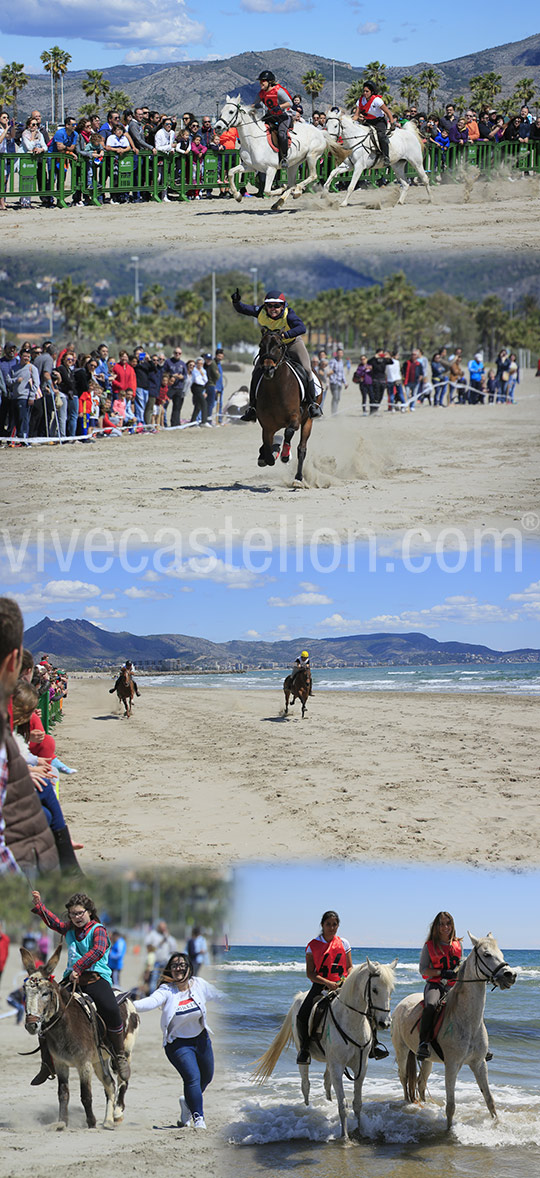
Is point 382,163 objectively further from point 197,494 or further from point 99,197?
point 197,494

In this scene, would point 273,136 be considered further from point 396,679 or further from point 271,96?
point 396,679

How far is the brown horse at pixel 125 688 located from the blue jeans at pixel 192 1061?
12.0 m

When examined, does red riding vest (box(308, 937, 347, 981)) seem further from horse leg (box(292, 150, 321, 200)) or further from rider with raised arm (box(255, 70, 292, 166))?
horse leg (box(292, 150, 321, 200))

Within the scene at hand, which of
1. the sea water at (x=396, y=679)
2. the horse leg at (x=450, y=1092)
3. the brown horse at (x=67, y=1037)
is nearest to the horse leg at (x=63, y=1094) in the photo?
the brown horse at (x=67, y=1037)

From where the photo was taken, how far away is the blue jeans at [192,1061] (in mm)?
7391

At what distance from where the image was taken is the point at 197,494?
55.4 feet

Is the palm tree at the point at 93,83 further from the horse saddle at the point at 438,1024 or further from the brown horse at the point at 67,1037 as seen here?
the brown horse at the point at 67,1037

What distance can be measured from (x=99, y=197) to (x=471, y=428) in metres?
7.62

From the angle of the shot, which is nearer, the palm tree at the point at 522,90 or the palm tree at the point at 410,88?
the palm tree at the point at 522,90

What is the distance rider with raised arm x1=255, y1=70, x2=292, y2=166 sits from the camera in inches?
684

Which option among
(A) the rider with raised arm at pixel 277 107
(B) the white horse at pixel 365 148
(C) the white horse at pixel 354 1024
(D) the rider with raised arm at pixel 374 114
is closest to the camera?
(C) the white horse at pixel 354 1024

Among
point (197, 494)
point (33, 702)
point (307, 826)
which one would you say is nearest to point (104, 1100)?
point (33, 702)

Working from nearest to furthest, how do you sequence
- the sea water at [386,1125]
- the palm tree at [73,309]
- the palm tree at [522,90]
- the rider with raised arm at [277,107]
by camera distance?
the sea water at [386,1125] → the rider with raised arm at [277,107] → the palm tree at [73,309] → the palm tree at [522,90]

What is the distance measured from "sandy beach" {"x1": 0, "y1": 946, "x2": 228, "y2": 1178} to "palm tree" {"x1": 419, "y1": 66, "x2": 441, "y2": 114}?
42.6 m
